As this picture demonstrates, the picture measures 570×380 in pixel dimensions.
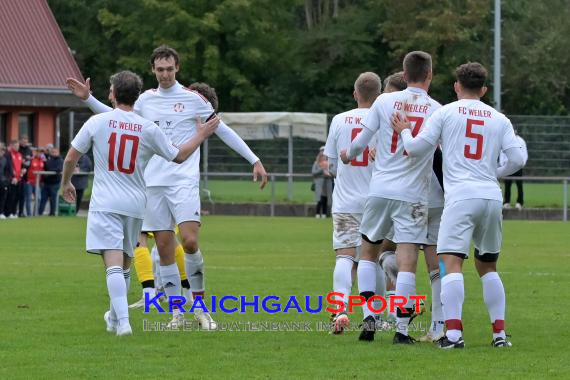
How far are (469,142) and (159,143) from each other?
2392 mm

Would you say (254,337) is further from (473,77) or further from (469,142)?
(473,77)

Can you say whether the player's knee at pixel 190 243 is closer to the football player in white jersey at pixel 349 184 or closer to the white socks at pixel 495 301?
the football player in white jersey at pixel 349 184

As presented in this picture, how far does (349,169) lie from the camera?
37.6 feet

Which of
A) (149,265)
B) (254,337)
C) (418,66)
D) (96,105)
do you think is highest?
(418,66)

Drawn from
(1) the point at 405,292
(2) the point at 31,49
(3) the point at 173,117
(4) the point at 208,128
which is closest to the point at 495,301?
(1) the point at 405,292

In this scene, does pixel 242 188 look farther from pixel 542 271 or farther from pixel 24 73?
pixel 542 271

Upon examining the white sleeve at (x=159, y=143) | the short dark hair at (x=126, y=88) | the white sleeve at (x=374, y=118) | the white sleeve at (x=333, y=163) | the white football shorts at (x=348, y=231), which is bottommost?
the white football shorts at (x=348, y=231)

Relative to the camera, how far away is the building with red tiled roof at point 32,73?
150ft

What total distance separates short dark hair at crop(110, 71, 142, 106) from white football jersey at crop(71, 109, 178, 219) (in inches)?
3.9

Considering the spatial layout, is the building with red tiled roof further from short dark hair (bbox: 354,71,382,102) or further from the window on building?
short dark hair (bbox: 354,71,382,102)

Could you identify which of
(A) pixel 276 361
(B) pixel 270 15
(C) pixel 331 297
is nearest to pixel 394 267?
(C) pixel 331 297

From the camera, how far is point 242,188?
4050 cm

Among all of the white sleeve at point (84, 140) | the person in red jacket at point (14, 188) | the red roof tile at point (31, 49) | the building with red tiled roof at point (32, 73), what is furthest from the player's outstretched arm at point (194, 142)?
the red roof tile at point (31, 49)

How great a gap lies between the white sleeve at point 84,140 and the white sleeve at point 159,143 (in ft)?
1.42
